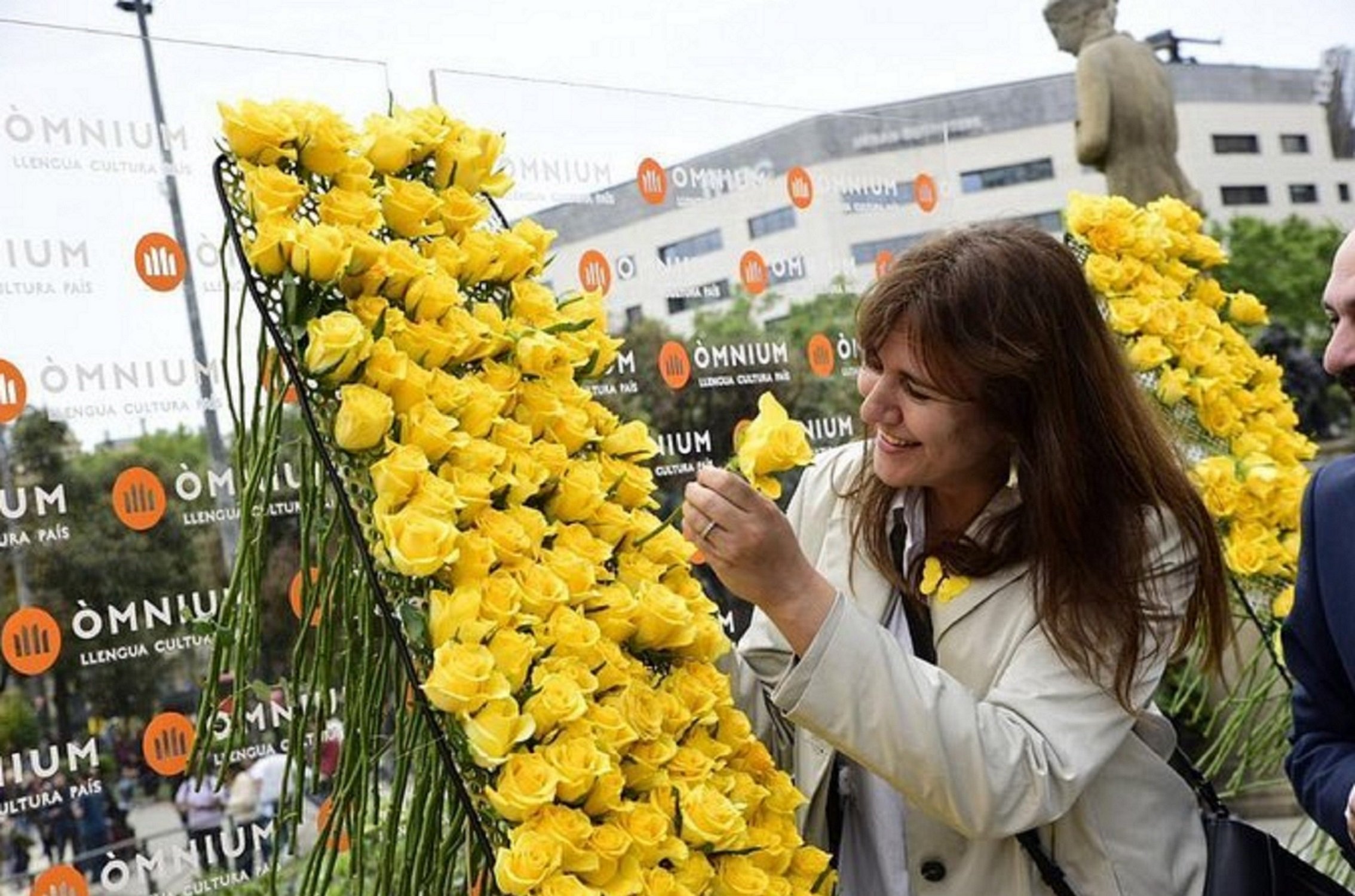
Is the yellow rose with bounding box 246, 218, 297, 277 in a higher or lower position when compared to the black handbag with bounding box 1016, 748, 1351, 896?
higher

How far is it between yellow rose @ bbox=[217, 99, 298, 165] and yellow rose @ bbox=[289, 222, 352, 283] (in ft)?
0.29

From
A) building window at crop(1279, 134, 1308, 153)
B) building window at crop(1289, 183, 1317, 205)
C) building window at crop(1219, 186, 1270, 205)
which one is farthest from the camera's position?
building window at crop(1289, 183, 1317, 205)

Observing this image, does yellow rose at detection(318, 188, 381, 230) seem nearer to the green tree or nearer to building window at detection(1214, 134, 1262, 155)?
the green tree

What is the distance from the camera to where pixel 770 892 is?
1.35 meters

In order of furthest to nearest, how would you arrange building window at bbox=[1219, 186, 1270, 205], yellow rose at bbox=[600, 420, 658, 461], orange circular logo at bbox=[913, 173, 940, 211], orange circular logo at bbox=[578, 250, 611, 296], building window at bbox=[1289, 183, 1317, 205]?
building window at bbox=[1289, 183, 1317, 205] < building window at bbox=[1219, 186, 1270, 205] < orange circular logo at bbox=[913, 173, 940, 211] < orange circular logo at bbox=[578, 250, 611, 296] < yellow rose at bbox=[600, 420, 658, 461]

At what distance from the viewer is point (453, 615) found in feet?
4.06

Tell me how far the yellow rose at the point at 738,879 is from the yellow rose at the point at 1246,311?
2.06 meters

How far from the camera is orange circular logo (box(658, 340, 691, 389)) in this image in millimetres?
3617

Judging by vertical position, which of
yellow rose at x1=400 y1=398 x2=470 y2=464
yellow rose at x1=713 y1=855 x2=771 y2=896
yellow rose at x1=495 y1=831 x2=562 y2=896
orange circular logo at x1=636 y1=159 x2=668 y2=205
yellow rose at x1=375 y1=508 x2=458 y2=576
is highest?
orange circular logo at x1=636 y1=159 x2=668 y2=205

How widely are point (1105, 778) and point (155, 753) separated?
185 cm

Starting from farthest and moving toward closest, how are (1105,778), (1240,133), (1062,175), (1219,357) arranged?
(1240,133) < (1062,175) < (1219,357) < (1105,778)

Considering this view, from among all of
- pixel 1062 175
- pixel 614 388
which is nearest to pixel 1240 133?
pixel 1062 175

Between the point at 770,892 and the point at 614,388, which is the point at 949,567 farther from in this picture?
the point at 614,388

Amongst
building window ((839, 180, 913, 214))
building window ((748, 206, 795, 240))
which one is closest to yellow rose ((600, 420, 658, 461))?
building window ((748, 206, 795, 240))
